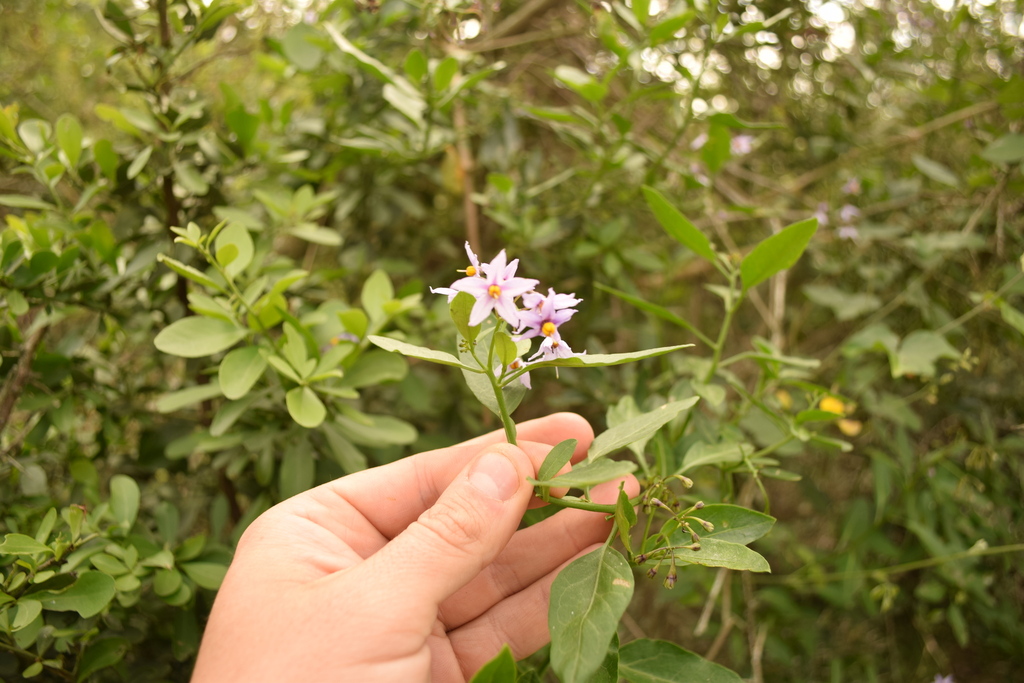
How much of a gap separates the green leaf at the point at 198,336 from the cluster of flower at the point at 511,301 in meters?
0.55

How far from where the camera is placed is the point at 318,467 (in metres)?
1.47

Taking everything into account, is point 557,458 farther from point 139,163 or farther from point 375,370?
point 139,163

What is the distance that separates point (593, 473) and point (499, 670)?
0.88 feet

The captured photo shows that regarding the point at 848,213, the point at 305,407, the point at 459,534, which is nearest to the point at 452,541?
the point at 459,534

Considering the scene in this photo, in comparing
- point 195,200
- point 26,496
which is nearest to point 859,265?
point 195,200

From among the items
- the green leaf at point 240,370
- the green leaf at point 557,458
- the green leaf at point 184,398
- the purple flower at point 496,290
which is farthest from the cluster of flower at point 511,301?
the green leaf at point 184,398

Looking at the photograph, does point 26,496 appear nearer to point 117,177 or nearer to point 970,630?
point 117,177

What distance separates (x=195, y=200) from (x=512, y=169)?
0.88 meters

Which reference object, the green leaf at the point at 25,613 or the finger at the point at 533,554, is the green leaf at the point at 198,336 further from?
the finger at the point at 533,554

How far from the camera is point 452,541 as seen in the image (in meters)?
0.93

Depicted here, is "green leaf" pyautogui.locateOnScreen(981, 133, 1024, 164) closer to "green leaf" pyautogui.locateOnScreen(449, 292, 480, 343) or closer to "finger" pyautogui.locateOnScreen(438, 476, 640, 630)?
"finger" pyautogui.locateOnScreen(438, 476, 640, 630)

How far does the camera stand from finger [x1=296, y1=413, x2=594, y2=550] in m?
1.12

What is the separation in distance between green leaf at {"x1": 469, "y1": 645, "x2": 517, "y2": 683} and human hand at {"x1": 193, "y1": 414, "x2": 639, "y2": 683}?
0.50 ft

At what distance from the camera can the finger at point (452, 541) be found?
890mm
